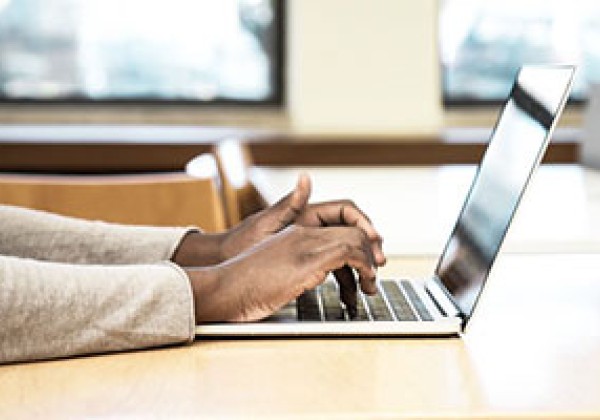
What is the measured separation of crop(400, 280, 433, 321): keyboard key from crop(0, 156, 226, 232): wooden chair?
0.72 m

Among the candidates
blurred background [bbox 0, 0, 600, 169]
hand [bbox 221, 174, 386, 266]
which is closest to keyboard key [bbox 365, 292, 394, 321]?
hand [bbox 221, 174, 386, 266]

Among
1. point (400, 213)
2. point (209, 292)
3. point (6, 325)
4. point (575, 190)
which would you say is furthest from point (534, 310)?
point (575, 190)

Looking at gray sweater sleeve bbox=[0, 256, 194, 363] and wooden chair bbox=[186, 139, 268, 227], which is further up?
gray sweater sleeve bbox=[0, 256, 194, 363]

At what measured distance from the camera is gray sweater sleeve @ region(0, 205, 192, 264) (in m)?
1.45

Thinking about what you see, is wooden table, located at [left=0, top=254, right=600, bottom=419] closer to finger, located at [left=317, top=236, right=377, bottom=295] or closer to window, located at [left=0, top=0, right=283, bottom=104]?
finger, located at [left=317, top=236, right=377, bottom=295]

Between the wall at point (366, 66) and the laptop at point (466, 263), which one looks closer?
the laptop at point (466, 263)

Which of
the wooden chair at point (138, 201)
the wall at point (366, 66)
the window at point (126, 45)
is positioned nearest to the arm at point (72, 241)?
the wooden chair at point (138, 201)

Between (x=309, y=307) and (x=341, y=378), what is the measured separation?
278 millimetres

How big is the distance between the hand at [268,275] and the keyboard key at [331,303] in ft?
0.24

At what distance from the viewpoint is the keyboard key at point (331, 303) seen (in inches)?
48.2

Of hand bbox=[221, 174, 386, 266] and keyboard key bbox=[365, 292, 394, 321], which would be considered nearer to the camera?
keyboard key bbox=[365, 292, 394, 321]

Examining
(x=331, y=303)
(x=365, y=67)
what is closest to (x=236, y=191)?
(x=331, y=303)

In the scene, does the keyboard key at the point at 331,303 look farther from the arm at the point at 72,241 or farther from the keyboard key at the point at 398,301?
the arm at the point at 72,241

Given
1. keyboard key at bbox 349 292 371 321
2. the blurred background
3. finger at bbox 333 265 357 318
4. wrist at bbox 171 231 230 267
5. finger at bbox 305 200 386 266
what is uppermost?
finger at bbox 305 200 386 266
